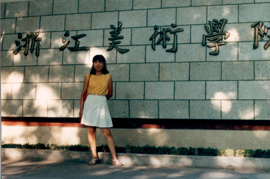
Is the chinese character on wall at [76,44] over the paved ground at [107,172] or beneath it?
over

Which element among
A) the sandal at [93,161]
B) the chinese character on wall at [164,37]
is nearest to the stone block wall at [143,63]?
the chinese character on wall at [164,37]

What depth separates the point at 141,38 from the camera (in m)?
7.33

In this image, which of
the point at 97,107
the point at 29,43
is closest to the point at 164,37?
the point at 97,107

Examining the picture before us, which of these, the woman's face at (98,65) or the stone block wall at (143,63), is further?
the stone block wall at (143,63)

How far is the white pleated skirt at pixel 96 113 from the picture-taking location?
19.9 ft

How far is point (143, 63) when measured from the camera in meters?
7.28

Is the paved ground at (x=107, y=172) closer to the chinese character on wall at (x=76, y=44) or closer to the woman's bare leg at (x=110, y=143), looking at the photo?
the woman's bare leg at (x=110, y=143)

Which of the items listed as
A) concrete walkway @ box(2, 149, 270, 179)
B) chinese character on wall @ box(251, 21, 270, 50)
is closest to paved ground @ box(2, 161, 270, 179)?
concrete walkway @ box(2, 149, 270, 179)

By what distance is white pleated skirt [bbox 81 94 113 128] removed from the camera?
6074mm

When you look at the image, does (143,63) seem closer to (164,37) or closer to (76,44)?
(164,37)

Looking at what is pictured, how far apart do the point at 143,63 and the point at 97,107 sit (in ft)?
5.27

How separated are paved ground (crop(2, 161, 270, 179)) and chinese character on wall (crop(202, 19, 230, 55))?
2336mm

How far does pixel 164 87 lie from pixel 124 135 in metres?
1.20

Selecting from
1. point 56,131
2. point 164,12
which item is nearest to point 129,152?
point 56,131
